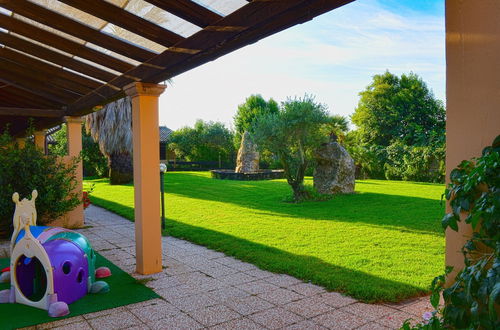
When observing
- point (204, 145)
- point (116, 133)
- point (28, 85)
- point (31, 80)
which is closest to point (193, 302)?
point (31, 80)

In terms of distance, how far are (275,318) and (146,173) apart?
8.51 feet

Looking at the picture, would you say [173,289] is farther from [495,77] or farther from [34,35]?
[495,77]

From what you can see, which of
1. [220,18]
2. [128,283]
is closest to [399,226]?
[128,283]

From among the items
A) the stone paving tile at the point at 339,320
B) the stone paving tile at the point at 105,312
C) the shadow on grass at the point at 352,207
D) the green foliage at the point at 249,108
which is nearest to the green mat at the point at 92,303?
the stone paving tile at the point at 105,312

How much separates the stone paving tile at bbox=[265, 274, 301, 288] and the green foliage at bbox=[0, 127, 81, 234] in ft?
15.3

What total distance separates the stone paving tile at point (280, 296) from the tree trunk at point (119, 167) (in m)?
16.1

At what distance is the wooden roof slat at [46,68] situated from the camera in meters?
5.91

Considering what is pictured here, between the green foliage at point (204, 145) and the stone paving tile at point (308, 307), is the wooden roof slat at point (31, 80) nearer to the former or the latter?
the stone paving tile at point (308, 307)

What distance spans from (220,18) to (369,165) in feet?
62.2

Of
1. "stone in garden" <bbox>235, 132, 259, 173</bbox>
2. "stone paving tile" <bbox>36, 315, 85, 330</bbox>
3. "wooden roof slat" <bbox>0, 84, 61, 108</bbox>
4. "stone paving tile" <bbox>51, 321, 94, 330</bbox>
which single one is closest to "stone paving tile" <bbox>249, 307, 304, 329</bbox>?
"stone paving tile" <bbox>51, 321, 94, 330</bbox>

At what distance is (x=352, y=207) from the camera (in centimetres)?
1070

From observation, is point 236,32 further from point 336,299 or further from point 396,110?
point 396,110

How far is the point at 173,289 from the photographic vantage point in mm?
4508

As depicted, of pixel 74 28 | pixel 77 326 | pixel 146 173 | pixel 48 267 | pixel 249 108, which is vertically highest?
pixel 249 108
